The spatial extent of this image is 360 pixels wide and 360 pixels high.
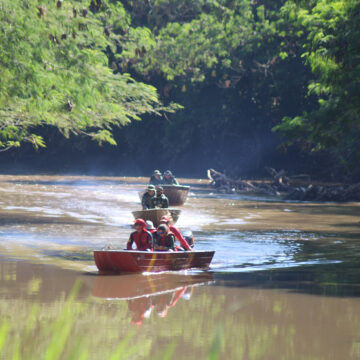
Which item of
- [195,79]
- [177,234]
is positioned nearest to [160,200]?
[177,234]

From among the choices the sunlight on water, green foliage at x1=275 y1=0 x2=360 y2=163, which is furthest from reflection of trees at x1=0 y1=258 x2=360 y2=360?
green foliage at x1=275 y1=0 x2=360 y2=163

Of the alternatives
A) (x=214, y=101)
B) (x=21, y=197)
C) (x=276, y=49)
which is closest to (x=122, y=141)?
(x=214, y=101)

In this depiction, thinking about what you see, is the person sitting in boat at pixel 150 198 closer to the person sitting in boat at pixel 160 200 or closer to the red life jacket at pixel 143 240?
the person sitting in boat at pixel 160 200

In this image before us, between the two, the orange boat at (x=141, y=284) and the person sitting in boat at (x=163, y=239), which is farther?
the person sitting in boat at (x=163, y=239)

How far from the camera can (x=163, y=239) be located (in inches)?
562

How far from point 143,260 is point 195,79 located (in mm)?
42916

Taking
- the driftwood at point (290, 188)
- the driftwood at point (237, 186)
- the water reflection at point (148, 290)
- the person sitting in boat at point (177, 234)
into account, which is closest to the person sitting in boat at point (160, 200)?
the person sitting in boat at point (177, 234)

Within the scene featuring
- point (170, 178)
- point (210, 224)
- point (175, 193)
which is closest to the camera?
point (210, 224)

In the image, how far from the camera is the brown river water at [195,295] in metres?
8.15

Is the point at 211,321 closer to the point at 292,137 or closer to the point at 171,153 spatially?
the point at 292,137

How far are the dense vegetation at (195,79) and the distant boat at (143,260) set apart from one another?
6.33 metres

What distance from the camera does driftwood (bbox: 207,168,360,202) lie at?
3647 centimetres

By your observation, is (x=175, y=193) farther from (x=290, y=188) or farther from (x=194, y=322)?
(x=194, y=322)

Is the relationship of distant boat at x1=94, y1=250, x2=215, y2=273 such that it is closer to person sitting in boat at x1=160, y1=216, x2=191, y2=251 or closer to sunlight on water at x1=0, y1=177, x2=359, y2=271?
person sitting in boat at x1=160, y1=216, x2=191, y2=251
